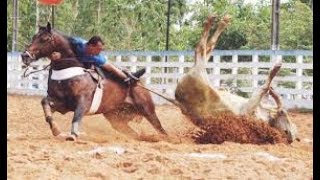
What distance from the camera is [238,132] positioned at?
8070mm

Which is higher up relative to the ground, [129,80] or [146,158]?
[129,80]

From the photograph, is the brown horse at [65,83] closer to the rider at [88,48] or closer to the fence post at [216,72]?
the rider at [88,48]

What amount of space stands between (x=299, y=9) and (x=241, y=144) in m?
19.2

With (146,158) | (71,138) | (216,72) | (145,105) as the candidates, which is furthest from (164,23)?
(146,158)

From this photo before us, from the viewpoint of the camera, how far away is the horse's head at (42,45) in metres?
7.77

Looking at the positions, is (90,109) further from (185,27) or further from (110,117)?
(185,27)

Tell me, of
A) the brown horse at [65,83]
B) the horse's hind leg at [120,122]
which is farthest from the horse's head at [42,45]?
the horse's hind leg at [120,122]

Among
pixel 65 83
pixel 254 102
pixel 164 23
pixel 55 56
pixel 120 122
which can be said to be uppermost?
pixel 164 23

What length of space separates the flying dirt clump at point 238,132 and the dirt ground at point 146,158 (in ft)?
0.61

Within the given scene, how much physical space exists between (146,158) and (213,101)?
222 cm

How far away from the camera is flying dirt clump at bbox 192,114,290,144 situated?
806 cm

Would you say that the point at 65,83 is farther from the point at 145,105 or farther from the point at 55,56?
the point at 145,105

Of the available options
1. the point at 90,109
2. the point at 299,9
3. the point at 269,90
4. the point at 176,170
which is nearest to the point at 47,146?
the point at 90,109
